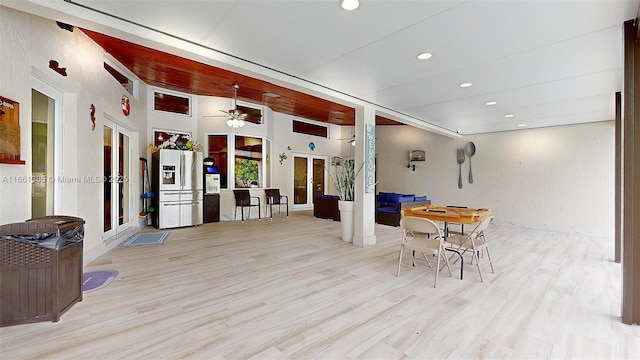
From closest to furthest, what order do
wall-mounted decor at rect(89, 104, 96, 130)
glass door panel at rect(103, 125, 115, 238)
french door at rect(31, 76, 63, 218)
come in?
french door at rect(31, 76, 63, 218), wall-mounted decor at rect(89, 104, 96, 130), glass door panel at rect(103, 125, 115, 238)

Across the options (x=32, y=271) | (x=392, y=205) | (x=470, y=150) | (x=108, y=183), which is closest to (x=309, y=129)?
(x=392, y=205)

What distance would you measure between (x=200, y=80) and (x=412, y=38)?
5.05 metres

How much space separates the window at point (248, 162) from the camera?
8289 millimetres

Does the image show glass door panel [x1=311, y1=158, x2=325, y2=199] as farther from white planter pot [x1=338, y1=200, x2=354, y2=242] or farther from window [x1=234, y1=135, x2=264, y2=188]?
white planter pot [x1=338, y1=200, x2=354, y2=242]

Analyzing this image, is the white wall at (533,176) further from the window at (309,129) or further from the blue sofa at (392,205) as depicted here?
the window at (309,129)

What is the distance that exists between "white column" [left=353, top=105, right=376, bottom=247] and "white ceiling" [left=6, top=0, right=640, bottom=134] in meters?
0.71

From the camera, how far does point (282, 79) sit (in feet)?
12.7

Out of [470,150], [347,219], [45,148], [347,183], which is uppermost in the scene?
[470,150]

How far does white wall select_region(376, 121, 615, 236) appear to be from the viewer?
641 centimetres

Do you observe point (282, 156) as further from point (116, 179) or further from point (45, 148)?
point (45, 148)

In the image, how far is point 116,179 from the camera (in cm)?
529

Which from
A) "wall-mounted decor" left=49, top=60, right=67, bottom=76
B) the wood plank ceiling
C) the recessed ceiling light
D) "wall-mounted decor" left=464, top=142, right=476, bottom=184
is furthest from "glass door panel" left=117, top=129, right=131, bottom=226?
"wall-mounted decor" left=464, top=142, right=476, bottom=184

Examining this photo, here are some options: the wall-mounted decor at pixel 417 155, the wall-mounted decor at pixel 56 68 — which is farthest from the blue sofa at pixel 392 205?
the wall-mounted decor at pixel 56 68

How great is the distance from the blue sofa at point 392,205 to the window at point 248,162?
3.81 meters
